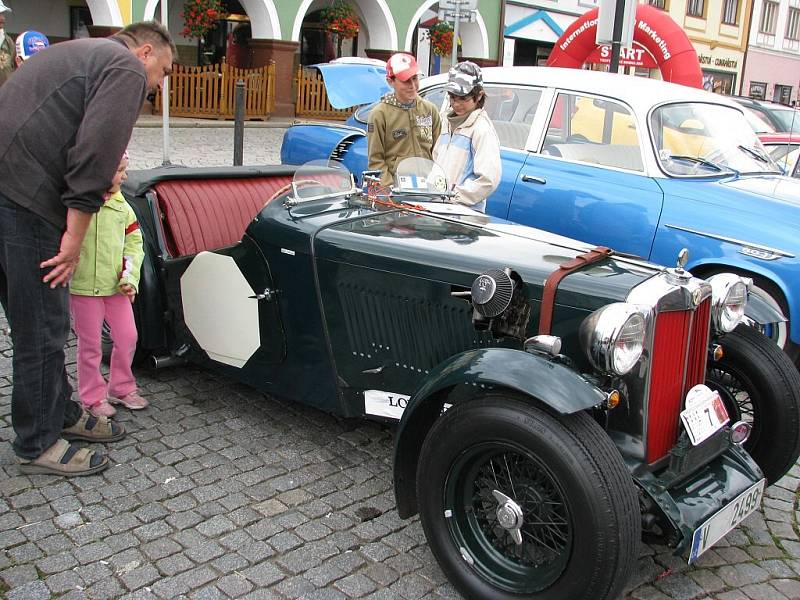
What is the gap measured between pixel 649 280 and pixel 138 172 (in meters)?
2.90

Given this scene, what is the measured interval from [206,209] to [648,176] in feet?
9.26

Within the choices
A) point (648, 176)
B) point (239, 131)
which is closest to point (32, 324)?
point (648, 176)

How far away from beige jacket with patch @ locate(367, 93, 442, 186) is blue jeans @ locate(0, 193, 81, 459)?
93.2 inches

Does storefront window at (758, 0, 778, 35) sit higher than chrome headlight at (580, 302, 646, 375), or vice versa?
storefront window at (758, 0, 778, 35)

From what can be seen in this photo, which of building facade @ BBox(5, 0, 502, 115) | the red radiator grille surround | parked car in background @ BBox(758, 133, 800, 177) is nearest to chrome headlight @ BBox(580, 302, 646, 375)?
the red radiator grille surround

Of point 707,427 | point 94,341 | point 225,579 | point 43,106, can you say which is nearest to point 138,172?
point 94,341

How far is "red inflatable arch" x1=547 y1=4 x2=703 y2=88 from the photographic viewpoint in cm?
1156

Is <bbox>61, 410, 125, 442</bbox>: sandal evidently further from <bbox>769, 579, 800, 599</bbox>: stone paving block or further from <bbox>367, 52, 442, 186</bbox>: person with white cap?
<bbox>769, 579, 800, 599</bbox>: stone paving block

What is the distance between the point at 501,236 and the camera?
3283 millimetres

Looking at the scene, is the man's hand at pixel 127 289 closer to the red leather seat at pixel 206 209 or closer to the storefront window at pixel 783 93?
the red leather seat at pixel 206 209

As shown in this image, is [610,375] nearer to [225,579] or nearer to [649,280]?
[649,280]

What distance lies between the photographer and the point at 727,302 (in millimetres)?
3016

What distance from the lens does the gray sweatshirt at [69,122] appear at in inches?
112

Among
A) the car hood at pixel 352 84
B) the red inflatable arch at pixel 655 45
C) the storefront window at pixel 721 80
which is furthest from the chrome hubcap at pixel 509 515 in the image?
the storefront window at pixel 721 80
